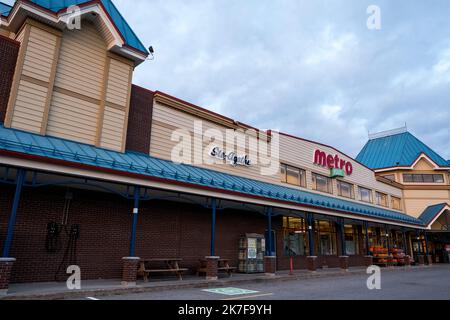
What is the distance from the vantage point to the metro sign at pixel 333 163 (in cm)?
2778

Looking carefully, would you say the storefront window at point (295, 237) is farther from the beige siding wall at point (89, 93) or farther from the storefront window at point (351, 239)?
the beige siding wall at point (89, 93)

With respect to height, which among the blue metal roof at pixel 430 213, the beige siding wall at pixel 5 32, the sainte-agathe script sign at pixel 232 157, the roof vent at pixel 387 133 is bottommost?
the blue metal roof at pixel 430 213

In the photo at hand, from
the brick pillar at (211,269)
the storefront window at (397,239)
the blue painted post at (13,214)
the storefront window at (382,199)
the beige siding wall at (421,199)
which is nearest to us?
the blue painted post at (13,214)

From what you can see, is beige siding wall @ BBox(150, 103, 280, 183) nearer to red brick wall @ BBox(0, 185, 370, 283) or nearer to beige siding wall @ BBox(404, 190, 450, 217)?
red brick wall @ BBox(0, 185, 370, 283)

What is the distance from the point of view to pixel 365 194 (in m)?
33.0

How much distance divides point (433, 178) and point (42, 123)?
40228mm

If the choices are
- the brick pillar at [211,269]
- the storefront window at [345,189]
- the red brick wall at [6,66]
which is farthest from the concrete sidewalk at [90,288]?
the storefront window at [345,189]

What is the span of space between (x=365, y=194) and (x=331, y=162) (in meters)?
6.69

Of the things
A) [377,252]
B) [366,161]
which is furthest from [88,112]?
[366,161]

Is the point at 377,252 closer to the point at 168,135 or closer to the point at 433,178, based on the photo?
the point at 433,178

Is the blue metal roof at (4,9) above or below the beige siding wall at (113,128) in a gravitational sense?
above

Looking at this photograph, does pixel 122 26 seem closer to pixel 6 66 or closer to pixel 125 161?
pixel 6 66

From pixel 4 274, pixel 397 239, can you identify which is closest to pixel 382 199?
pixel 397 239

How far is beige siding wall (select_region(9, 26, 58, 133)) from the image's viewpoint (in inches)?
514
